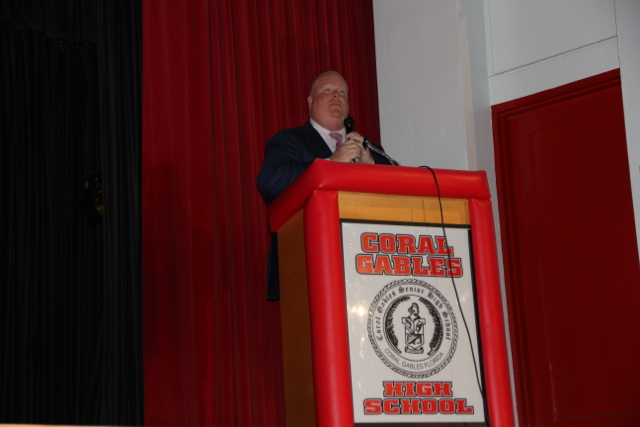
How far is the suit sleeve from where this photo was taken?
97.8 inches

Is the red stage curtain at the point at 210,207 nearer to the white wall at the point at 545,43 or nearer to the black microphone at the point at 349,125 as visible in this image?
the black microphone at the point at 349,125

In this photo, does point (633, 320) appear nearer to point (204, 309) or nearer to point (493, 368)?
point (493, 368)

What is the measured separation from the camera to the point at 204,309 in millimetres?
2951

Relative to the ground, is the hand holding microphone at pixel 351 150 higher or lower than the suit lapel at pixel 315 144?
lower

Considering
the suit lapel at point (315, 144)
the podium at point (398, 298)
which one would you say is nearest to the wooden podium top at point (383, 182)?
the podium at point (398, 298)

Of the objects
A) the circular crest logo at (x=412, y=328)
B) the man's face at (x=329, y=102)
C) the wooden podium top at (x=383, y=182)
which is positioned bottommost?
the circular crest logo at (x=412, y=328)

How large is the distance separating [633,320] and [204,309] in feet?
5.59

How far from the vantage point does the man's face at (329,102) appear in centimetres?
293

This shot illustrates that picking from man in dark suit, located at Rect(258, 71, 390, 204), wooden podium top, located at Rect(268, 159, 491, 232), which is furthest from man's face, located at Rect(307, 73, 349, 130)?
wooden podium top, located at Rect(268, 159, 491, 232)

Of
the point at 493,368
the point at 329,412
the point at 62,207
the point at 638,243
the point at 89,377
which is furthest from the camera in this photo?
the point at 62,207

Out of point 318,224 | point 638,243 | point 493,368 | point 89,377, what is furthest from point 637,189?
point 89,377

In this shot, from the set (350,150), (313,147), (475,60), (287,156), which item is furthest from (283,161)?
(475,60)

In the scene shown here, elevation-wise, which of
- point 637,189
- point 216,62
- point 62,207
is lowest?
point 637,189

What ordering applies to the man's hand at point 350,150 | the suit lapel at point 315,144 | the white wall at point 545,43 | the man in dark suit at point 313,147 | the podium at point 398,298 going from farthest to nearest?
the white wall at point 545,43, the suit lapel at point 315,144, the man in dark suit at point 313,147, the man's hand at point 350,150, the podium at point 398,298
